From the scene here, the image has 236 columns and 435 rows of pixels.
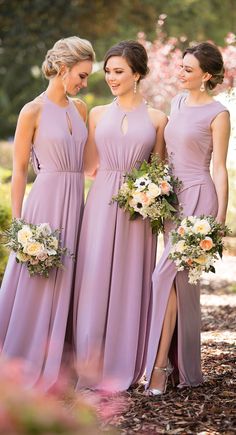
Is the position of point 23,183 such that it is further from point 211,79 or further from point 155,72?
point 155,72

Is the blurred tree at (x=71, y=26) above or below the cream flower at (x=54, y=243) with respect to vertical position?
above

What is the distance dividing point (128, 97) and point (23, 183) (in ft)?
2.94

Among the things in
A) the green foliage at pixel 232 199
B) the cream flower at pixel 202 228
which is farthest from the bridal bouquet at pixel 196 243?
the green foliage at pixel 232 199

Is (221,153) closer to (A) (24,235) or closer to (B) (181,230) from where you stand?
(B) (181,230)

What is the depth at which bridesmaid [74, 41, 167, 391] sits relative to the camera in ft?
16.8

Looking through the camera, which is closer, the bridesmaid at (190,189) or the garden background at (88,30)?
the bridesmaid at (190,189)

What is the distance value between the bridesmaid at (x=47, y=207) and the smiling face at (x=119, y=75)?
134 mm

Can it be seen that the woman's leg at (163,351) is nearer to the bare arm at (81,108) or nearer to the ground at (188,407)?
the ground at (188,407)

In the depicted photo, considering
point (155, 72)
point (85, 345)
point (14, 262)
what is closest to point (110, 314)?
point (85, 345)

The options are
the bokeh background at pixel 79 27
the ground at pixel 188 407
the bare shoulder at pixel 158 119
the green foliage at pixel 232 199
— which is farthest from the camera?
the bokeh background at pixel 79 27

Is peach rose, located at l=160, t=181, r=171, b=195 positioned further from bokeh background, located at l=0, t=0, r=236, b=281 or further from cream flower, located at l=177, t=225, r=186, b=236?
bokeh background, located at l=0, t=0, r=236, b=281

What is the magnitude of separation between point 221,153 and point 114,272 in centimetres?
103

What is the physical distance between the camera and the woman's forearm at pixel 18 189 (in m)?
5.14

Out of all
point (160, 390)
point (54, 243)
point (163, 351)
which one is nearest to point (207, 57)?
point (54, 243)
